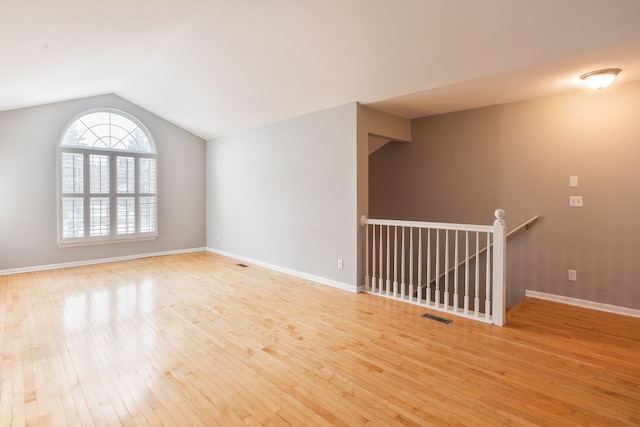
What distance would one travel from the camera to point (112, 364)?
7.90ft

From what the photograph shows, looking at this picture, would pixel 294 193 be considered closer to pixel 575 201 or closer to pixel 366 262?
pixel 366 262

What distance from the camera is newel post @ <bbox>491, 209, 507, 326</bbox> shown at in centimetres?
304

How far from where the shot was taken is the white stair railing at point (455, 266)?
308cm

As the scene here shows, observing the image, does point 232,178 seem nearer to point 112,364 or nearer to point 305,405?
point 112,364

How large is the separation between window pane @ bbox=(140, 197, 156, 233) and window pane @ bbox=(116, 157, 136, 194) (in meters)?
0.30

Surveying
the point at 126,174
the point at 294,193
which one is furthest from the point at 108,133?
the point at 294,193

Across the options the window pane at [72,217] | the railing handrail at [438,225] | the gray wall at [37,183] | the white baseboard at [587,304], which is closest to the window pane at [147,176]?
the gray wall at [37,183]

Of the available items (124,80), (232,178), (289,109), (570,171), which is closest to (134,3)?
(289,109)

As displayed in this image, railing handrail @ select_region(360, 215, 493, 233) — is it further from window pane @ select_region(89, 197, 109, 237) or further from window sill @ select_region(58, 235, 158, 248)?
window pane @ select_region(89, 197, 109, 237)

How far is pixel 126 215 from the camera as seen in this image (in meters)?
6.24

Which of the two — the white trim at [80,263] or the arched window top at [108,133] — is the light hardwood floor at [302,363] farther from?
the arched window top at [108,133]

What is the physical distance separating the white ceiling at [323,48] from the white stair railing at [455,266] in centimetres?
143

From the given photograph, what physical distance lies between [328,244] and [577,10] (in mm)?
3336

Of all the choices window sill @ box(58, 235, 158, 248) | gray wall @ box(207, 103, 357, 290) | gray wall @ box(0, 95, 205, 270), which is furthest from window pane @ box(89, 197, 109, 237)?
gray wall @ box(207, 103, 357, 290)
